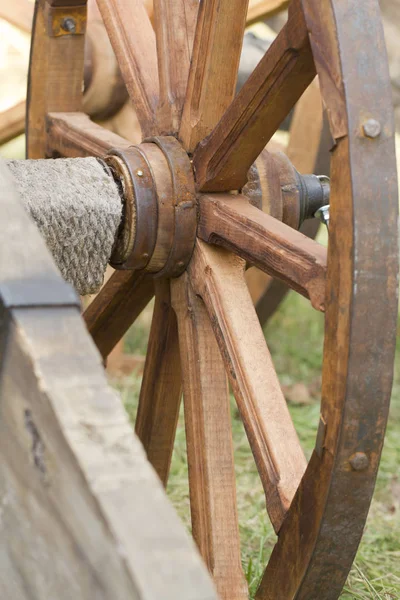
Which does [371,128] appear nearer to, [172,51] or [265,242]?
[265,242]

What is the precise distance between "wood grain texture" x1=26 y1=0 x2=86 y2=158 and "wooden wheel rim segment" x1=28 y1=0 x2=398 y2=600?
17 centimetres

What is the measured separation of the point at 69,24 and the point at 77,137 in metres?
0.30

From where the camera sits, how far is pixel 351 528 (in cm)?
122

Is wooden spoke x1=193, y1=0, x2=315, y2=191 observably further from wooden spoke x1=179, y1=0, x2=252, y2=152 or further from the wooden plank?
the wooden plank

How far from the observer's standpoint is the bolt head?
112cm

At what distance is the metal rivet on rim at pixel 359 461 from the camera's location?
1.17m

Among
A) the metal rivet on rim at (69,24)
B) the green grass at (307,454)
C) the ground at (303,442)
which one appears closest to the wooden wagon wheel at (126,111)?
the ground at (303,442)

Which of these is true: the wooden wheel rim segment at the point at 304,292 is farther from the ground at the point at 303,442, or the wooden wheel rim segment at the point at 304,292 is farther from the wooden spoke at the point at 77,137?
the ground at the point at 303,442

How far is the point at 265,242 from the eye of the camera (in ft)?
4.52

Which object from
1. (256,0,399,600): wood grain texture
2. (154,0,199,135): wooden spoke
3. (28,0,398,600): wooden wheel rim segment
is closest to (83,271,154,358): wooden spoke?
(28,0,398,600): wooden wheel rim segment

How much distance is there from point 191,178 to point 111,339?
21.3 inches

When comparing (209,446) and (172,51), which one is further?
(172,51)

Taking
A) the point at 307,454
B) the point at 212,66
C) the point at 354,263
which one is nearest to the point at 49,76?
the point at 212,66

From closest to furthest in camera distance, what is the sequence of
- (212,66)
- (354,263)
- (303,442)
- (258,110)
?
(354,263) < (258,110) < (212,66) < (303,442)
